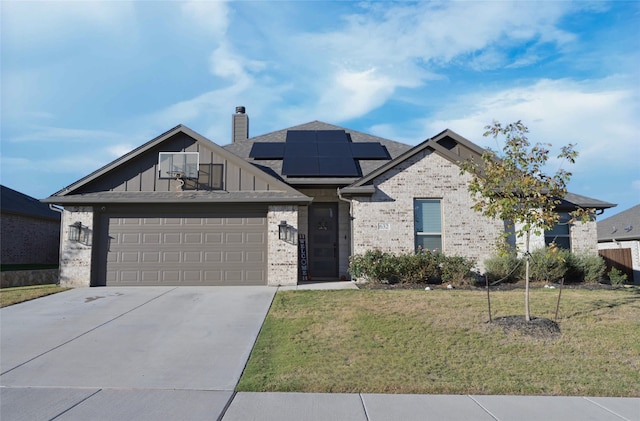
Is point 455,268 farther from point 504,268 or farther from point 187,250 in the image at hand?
point 187,250

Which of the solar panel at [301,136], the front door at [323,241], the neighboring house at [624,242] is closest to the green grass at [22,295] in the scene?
the front door at [323,241]

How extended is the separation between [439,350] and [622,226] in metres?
21.9

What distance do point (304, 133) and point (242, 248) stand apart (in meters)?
7.46

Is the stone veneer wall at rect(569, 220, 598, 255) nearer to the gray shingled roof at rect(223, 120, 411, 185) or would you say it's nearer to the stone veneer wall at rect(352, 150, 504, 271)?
the stone veneer wall at rect(352, 150, 504, 271)

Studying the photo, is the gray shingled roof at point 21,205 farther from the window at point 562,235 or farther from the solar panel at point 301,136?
the window at point 562,235

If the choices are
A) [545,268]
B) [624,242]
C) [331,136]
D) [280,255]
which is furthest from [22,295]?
[624,242]

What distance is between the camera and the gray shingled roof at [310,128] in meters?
14.1

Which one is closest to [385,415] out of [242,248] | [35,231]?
[242,248]

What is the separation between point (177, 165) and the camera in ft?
42.7

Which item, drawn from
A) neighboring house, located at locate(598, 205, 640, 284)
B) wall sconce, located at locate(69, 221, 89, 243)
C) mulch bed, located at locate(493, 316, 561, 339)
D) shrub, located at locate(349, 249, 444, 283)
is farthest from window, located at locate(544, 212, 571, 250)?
wall sconce, located at locate(69, 221, 89, 243)

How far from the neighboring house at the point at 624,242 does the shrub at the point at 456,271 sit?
36.8ft

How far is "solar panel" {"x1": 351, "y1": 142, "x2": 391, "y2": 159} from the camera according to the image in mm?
15867

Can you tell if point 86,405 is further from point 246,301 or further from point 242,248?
point 242,248

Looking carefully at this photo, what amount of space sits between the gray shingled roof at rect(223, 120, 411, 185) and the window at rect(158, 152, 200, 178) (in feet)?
8.18
